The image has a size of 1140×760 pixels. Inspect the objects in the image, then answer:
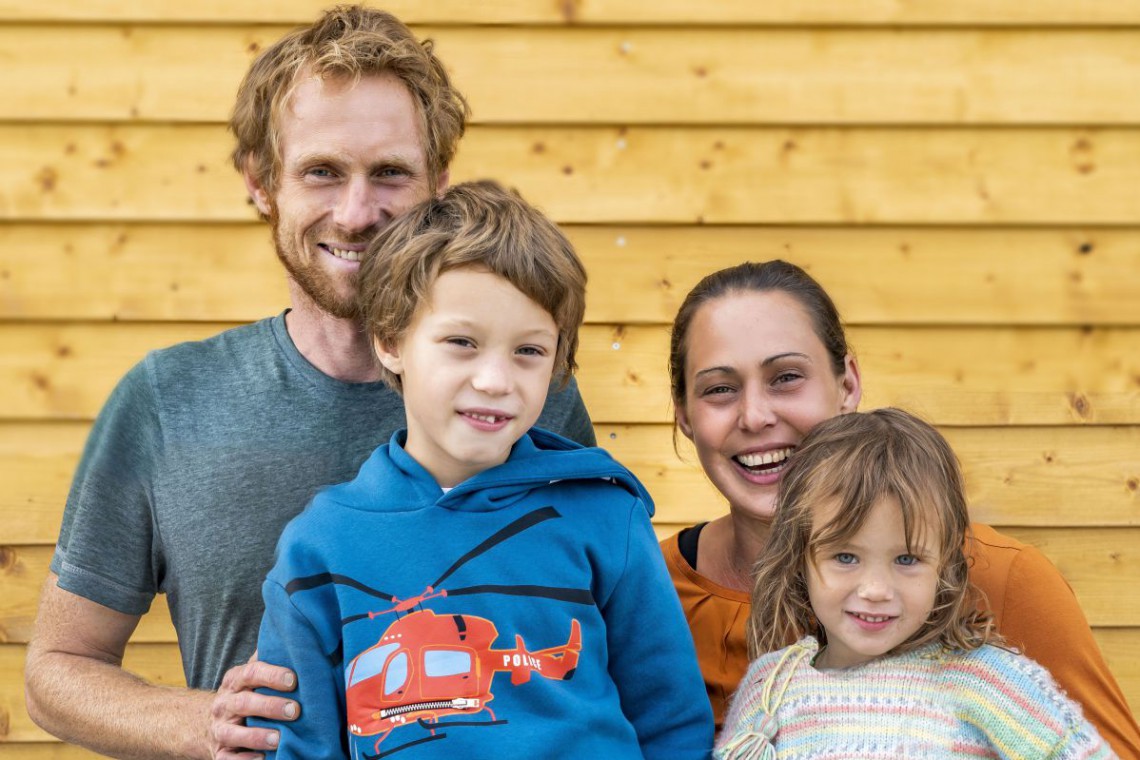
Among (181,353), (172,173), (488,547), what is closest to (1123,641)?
(488,547)

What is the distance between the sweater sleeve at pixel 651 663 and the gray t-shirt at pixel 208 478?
25.9 inches

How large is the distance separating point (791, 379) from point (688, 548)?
40 centimetres

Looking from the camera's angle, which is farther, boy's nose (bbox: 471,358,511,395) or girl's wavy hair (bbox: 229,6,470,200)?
girl's wavy hair (bbox: 229,6,470,200)

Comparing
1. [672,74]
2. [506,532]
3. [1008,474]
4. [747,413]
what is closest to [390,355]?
[506,532]

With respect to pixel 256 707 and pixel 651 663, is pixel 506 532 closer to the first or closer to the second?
pixel 651 663

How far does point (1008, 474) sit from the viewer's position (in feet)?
10.2

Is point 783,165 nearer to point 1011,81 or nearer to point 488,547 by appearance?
point 1011,81

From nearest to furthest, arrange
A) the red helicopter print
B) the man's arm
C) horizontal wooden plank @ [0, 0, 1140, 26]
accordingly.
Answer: the red helicopter print
the man's arm
horizontal wooden plank @ [0, 0, 1140, 26]

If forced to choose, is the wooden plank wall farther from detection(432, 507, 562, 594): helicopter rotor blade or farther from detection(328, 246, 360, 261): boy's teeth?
detection(432, 507, 562, 594): helicopter rotor blade

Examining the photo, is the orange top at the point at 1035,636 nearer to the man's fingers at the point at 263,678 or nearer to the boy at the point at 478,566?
the boy at the point at 478,566

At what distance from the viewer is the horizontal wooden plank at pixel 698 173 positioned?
10.0 feet

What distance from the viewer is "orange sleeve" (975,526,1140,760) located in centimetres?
186

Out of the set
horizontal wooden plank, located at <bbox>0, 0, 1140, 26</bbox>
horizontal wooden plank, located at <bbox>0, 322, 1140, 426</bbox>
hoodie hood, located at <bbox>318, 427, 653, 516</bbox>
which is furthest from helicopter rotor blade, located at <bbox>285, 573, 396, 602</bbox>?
horizontal wooden plank, located at <bbox>0, 0, 1140, 26</bbox>

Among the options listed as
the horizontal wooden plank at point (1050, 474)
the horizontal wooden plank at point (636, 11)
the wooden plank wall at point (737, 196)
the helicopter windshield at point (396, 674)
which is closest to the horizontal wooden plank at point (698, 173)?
the wooden plank wall at point (737, 196)
